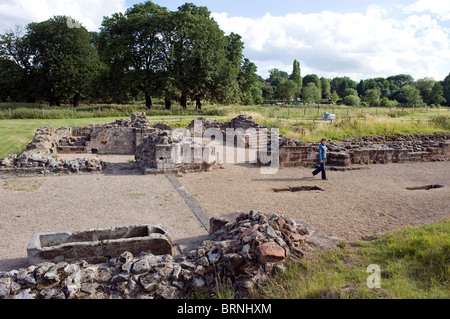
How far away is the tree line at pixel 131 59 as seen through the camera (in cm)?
3519

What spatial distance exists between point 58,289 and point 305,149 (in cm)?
1239

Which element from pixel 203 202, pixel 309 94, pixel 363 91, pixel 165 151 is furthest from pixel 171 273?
pixel 363 91

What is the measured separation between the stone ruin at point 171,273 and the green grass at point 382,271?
309 millimetres

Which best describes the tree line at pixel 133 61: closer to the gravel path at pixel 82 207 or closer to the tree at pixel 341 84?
the gravel path at pixel 82 207

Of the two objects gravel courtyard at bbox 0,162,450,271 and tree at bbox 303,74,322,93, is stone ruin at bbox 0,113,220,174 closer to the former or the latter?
gravel courtyard at bbox 0,162,450,271

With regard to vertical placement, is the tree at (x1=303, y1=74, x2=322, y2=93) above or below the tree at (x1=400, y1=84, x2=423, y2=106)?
above

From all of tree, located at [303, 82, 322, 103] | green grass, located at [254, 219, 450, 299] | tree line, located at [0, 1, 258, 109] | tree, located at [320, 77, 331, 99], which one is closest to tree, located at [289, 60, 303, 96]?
tree, located at [303, 82, 322, 103]

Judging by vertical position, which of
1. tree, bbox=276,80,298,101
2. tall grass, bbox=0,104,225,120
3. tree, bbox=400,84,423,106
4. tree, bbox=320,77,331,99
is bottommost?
tall grass, bbox=0,104,225,120

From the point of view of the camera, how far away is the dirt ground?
8477mm

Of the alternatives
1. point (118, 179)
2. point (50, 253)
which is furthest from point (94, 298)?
point (118, 179)

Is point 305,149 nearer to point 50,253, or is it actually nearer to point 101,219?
point 101,219

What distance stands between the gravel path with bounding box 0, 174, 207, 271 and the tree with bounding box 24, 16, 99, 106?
32.9m

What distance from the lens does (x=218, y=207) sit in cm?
957

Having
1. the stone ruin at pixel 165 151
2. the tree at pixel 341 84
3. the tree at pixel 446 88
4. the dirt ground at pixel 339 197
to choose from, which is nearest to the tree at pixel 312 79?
the tree at pixel 341 84
